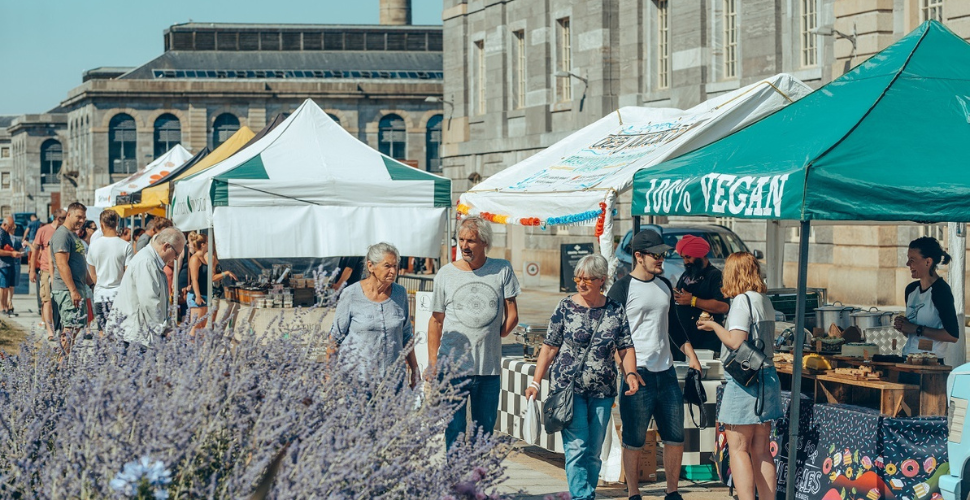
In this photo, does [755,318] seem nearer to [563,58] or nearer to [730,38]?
[730,38]

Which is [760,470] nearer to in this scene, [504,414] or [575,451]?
[575,451]

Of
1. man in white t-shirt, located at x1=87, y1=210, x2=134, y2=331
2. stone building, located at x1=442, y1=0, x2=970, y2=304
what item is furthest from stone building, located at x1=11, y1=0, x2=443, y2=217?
man in white t-shirt, located at x1=87, y1=210, x2=134, y2=331

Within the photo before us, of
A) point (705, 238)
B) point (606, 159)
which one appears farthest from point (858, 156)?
point (705, 238)

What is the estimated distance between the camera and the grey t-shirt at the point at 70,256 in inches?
513

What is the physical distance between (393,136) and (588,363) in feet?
276

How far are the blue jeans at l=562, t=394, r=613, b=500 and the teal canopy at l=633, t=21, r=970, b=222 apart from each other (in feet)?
5.02

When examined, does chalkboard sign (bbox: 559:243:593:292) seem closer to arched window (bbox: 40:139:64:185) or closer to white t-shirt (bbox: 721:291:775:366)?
white t-shirt (bbox: 721:291:775:366)

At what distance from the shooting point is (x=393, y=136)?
298ft

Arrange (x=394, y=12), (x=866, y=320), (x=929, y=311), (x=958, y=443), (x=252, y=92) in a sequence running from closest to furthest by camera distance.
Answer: (x=958, y=443)
(x=929, y=311)
(x=866, y=320)
(x=252, y=92)
(x=394, y=12)

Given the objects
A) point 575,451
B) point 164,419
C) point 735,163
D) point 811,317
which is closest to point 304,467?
point 164,419

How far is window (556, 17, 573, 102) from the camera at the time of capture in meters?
33.6

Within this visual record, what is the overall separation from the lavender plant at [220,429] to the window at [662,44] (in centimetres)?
2543

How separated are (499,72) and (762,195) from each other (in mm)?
29469

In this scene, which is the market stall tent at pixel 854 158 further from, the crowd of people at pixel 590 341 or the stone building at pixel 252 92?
the stone building at pixel 252 92
